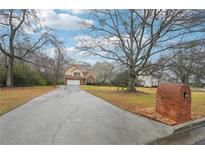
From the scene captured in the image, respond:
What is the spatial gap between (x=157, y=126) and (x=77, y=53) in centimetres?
155

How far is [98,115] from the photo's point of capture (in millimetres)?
2936

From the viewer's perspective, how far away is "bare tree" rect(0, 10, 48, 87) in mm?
2969

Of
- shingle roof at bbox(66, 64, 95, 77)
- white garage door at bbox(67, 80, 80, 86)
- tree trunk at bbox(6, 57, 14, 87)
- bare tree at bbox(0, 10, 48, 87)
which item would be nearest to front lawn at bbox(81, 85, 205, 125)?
white garage door at bbox(67, 80, 80, 86)

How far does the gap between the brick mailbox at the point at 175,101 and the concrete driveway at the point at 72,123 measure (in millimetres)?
320

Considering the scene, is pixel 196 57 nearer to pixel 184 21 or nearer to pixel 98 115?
pixel 184 21

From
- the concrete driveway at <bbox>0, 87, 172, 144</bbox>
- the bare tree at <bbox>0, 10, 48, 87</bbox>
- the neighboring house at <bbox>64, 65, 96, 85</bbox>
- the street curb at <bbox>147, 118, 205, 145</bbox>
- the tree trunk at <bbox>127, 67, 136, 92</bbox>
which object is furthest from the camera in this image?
the tree trunk at <bbox>127, 67, 136, 92</bbox>

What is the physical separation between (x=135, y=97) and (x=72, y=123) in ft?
4.46

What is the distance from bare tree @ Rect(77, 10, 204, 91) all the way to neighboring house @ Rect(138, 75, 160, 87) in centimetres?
15

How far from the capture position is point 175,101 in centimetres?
305

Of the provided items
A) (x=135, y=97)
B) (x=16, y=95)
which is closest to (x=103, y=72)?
(x=135, y=97)

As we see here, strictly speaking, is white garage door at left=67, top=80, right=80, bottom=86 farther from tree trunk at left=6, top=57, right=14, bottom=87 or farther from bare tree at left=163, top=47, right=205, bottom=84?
bare tree at left=163, top=47, right=205, bottom=84

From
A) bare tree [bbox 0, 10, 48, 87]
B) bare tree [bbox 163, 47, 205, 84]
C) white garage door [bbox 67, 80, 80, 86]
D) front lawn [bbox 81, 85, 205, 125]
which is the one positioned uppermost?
bare tree [bbox 0, 10, 48, 87]
